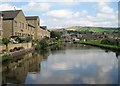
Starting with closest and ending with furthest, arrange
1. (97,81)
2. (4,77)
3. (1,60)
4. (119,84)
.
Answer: (119,84) → (97,81) → (4,77) → (1,60)

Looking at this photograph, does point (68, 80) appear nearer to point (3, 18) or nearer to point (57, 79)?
point (57, 79)

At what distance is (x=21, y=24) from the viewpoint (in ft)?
164

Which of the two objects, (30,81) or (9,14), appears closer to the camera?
(30,81)

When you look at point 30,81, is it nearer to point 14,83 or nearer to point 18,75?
point 14,83

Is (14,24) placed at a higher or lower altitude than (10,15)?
lower

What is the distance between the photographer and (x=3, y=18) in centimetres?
4481

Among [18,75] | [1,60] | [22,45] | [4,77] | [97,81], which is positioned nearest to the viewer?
[97,81]

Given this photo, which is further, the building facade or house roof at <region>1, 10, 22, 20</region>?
house roof at <region>1, 10, 22, 20</region>

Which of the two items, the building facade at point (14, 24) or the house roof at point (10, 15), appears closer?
the building facade at point (14, 24)

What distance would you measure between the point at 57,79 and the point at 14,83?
2690 millimetres

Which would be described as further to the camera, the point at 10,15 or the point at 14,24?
the point at 10,15

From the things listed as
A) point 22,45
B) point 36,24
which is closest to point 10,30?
point 22,45

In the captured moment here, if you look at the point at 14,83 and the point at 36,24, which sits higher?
the point at 36,24

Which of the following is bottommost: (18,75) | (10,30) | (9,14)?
(18,75)
